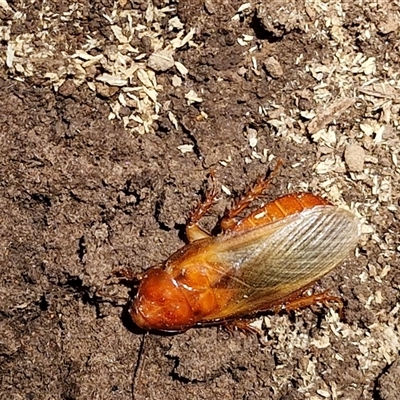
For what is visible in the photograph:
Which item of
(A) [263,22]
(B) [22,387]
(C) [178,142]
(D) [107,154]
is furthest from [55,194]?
(A) [263,22]

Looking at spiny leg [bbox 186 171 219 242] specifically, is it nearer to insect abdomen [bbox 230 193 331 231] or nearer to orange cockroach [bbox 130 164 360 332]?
orange cockroach [bbox 130 164 360 332]

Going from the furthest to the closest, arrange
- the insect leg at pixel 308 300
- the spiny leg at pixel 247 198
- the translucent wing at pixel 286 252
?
the insect leg at pixel 308 300 → the spiny leg at pixel 247 198 → the translucent wing at pixel 286 252

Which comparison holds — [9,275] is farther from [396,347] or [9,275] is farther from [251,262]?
[396,347]

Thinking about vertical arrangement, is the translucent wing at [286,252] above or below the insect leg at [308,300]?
above

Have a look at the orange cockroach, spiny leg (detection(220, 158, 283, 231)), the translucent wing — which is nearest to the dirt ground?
spiny leg (detection(220, 158, 283, 231))

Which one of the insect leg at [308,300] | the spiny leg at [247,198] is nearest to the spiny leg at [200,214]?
the spiny leg at [247,198]

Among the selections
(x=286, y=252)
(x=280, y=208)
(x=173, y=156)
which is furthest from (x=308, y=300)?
(x=173, y=156)

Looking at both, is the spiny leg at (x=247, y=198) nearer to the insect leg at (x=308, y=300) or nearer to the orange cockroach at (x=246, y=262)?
the orange cockroach at (x=246, y=262)
